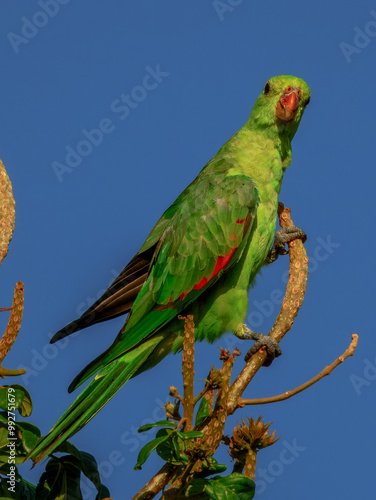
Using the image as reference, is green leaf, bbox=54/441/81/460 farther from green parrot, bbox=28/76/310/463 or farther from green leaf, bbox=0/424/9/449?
green parrot, bbox=28/76/310/463

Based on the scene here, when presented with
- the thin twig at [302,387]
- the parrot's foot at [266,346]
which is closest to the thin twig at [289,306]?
the parrot's foot at [266,346]

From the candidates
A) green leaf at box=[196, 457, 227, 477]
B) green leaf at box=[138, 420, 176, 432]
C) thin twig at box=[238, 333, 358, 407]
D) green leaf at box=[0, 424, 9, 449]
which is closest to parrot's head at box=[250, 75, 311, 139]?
thin twig at box=[238, 333, 358, 407]

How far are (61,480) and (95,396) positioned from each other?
0.82m

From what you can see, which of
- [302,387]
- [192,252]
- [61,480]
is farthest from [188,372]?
[192,252]

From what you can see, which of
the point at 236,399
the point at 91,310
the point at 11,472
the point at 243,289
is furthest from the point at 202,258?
the point at 11,472

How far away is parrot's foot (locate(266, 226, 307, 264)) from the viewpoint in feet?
15.2

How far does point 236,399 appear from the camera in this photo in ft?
11.1

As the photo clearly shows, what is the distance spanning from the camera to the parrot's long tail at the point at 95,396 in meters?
3.25

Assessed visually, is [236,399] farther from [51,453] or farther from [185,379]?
[51,453]

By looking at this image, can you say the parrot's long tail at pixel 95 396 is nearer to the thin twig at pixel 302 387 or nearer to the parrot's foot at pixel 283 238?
the thin twig at pixel 302 387

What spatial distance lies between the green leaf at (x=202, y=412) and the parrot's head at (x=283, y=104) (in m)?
2.89

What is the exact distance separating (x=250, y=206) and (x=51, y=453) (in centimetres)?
243

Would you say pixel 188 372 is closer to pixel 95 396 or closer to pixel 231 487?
pixel 231 487

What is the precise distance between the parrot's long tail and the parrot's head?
2059 mm
